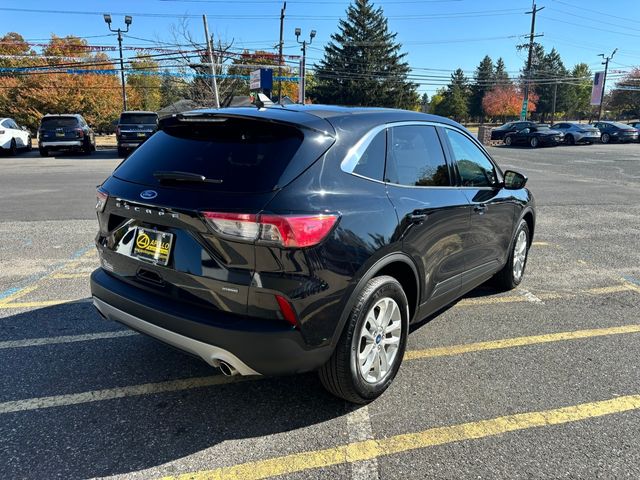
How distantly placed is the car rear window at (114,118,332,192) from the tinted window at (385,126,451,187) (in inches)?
24.5

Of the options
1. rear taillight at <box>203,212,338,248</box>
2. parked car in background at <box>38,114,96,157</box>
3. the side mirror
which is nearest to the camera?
rear taillight at <box>203,212,338,248</box>

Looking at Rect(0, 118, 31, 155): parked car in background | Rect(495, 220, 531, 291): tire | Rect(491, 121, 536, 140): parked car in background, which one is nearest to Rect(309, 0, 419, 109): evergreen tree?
Rect(491, 121, 536, 140): parked car in background

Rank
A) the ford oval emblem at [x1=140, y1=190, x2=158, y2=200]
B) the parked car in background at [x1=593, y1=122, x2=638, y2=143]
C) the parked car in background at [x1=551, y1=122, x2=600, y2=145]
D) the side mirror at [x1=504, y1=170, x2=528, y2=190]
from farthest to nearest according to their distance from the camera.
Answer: the parked car in background at [x1=593, y1=122, x2=638, y2=143], the parked car in background at [x1=551, y1=122, x2=600, y2=145], the side mirror at [x1=504, y1=170, x2=528, y2=190], the ford oval emblem at [x1=140, y1=190, x2=158, y2=200]

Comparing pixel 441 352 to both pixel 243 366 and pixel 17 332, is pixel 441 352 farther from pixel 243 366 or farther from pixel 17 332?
pixel 17 332

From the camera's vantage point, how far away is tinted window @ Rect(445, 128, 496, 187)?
12.5 feet

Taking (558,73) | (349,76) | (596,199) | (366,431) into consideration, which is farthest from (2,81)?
(558,73)

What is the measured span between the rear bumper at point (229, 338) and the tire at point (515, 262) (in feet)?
9.66

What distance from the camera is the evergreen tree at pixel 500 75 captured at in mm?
73250

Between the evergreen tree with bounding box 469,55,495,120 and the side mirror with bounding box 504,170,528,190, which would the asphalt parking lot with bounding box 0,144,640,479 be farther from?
the evergreen tree with bounding box 469,55,495,120

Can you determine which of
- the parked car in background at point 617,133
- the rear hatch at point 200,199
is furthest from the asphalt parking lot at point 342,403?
the parked car in background at point 617,133

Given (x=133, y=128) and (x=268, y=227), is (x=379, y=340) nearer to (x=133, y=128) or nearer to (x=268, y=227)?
(x=268, y=227)

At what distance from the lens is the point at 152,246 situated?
2.66 meters

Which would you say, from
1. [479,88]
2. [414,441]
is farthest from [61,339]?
[479,88]

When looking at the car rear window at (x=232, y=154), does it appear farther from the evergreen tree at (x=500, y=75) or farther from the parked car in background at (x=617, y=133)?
the evergreen tree at (x=500, y=75)
